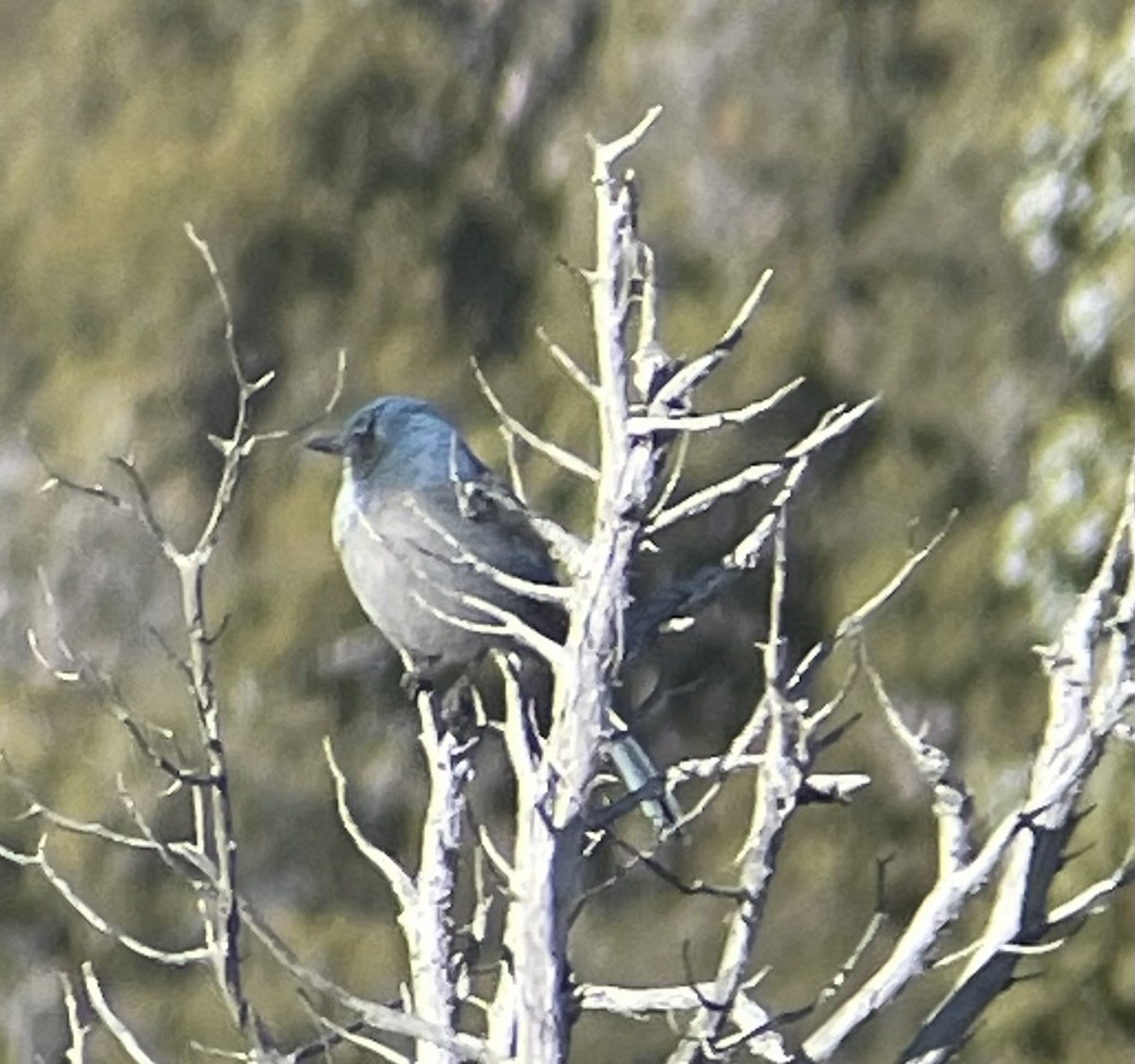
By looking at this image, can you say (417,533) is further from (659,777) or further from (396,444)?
(659,777)

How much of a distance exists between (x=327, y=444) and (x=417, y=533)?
18cm

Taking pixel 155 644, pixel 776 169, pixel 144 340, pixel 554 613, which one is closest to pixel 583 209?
pixel 776 169

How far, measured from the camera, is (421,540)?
2264mm

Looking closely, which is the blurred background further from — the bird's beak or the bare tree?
the bare tree

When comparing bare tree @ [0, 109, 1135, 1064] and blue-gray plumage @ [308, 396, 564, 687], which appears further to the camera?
blue-gray plumage @ [308, 396, 564, 687]

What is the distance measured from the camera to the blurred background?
11.6ft

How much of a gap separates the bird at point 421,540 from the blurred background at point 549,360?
1185mm

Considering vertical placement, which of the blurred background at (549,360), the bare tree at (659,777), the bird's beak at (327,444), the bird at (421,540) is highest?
the blurred background at (549,360)

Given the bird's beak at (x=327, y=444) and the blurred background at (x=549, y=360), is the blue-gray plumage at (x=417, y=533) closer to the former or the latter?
the bird's beak at (x=327, y=444)

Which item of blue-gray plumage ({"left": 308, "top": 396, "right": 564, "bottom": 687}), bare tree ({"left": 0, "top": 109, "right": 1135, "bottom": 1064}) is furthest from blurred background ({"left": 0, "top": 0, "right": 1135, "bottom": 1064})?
bare tree ({"left": 0, "top": 109, "right": 1135, "bottom": 1064})

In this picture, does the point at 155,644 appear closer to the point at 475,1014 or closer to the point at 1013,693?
the point at 475,1014

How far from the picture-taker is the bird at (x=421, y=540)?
2.26 metres

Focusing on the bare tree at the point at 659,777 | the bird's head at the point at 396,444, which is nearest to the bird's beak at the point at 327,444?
the bird's head at the point at 396,444

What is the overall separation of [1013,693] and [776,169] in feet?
→ 3.80
